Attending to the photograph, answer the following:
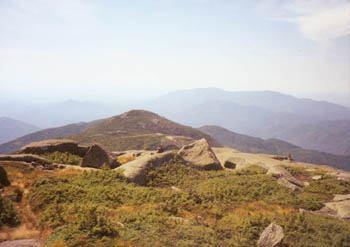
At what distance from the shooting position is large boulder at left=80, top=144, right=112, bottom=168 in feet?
80.0

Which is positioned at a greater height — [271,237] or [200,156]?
[200,156]

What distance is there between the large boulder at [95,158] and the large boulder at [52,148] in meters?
4.49

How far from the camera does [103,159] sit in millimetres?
25500

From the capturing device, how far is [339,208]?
1602cm

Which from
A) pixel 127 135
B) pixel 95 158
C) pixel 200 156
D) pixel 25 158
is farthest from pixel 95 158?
pixel 127 135

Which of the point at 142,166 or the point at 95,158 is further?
the point at 95,158

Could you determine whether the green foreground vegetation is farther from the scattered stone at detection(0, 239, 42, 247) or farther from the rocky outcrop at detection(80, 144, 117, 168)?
the rocky outcrop at detection(80, 144, 117, 168)

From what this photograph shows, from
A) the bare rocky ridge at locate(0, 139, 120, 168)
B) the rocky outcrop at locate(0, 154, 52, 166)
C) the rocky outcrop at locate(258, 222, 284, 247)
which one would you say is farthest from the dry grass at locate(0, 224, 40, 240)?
the rocky outcrop at locate(258, 222, 284, 247)

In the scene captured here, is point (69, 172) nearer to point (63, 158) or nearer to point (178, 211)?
point (63, 158)

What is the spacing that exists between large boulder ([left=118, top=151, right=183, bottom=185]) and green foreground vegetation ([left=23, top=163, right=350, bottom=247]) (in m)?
0.78

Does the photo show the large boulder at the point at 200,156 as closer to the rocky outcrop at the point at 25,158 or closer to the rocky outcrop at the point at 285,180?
the rocky outcrop at the point at 285,180

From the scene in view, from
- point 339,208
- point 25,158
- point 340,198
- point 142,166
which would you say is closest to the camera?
point 339,208

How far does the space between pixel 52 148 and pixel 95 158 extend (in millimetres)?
6846

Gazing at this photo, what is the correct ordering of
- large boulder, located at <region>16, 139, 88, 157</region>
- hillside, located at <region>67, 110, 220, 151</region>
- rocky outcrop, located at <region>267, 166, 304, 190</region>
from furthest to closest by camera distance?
hillside, located at <region>67, 110, 220, 151</region>, large boulder, located at <region>16, 139, 88, 157</region>, rocky outcrop, located at <region>267, 166, 304, 190</region>
